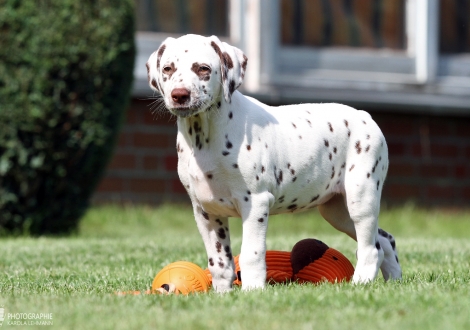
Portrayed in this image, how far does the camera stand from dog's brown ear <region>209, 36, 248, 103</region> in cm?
491

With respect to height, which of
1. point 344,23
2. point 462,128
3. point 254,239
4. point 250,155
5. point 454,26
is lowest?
point 462,128

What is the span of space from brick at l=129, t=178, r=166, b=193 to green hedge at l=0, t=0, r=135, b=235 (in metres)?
2.44

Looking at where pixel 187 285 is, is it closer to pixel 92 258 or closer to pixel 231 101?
pixel 231 101

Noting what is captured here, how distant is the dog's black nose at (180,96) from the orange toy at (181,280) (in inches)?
41.7

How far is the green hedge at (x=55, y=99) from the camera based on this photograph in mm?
9125

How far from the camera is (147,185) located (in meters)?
12.1

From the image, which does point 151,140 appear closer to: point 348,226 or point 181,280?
point 348,226

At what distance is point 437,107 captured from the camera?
12656mm

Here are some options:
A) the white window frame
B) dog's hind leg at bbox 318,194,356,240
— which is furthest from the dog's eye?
the white window frame

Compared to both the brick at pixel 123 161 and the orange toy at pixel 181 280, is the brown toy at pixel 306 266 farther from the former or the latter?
the brick at pixel 123 161

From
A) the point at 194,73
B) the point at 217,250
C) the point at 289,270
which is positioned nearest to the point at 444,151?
the point at 289,270

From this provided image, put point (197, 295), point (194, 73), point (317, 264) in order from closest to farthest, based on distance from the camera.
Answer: point (197, 295), point (194, 73), point (317, 264)

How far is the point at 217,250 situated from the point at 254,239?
0.38m

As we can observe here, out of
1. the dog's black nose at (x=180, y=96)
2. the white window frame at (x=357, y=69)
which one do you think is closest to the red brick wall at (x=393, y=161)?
the white window frame at (x=357, y=69)
